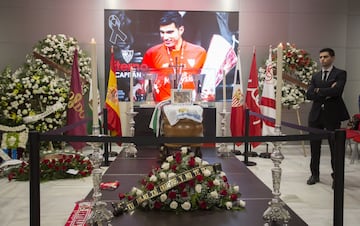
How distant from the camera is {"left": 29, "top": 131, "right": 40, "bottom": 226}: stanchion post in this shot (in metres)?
2.11

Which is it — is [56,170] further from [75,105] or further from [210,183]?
[210,183]

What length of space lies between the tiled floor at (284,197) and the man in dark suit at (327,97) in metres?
0.41

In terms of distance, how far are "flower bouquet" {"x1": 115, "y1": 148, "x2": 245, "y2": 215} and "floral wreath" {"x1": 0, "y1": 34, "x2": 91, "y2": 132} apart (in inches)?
150

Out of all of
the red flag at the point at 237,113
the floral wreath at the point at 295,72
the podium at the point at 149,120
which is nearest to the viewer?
the podium at the point at 149,120

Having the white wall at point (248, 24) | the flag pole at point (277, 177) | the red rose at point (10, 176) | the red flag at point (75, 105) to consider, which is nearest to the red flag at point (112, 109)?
the red flag at point (75, 105)

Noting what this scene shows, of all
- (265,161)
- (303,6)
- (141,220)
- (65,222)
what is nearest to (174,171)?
(141,220)

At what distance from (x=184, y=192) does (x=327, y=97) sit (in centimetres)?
268

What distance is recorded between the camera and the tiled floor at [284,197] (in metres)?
3.70

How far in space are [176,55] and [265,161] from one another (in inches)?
106

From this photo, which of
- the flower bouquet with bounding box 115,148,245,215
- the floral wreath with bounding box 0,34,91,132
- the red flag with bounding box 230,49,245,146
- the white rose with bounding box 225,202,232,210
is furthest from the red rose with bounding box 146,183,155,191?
the red flag with bounding box 230,49,245,146

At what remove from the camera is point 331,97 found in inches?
187

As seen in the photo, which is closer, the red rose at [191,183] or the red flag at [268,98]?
the red rose at [191,183]

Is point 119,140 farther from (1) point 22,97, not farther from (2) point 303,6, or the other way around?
(2) point 303,6

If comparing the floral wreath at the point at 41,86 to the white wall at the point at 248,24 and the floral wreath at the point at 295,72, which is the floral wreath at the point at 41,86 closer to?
the white wall at the point at 248,24
